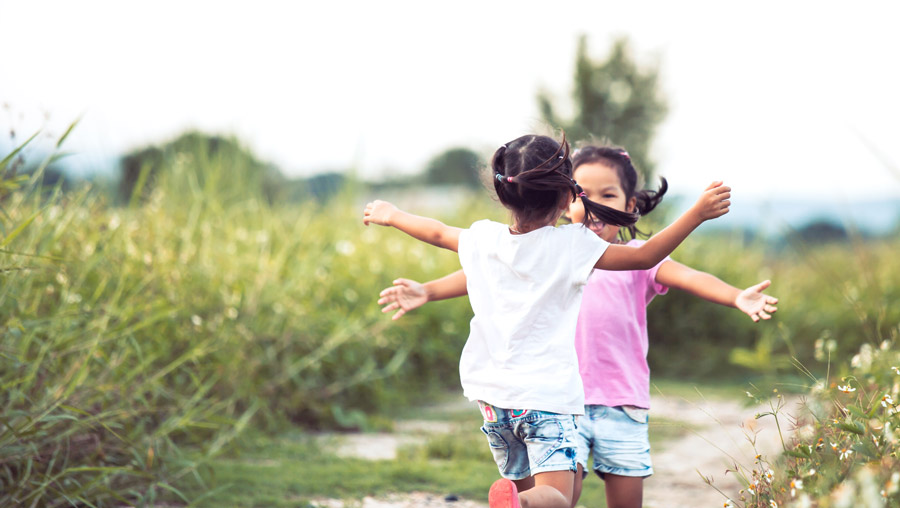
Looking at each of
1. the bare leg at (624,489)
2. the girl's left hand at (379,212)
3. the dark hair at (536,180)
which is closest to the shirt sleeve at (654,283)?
the dark hair at (536,180)

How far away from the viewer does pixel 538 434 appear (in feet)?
7.18

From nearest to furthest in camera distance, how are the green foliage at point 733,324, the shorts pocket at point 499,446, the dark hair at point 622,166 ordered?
the shorts pocket at point 499,446
the dark hair at point 622,166
the green foliage at point 733,324

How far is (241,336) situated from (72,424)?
4.79ft

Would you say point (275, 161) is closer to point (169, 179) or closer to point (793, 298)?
point (169, 179)

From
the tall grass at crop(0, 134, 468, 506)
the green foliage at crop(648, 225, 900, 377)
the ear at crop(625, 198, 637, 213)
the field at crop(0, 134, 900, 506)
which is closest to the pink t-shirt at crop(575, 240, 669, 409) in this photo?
the ear at crop(625, 198, 637, 213)

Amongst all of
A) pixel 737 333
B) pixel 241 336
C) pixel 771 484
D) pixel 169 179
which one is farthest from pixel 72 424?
pixel 737 333

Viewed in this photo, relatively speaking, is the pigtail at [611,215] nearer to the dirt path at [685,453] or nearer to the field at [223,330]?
the field at [223,330]

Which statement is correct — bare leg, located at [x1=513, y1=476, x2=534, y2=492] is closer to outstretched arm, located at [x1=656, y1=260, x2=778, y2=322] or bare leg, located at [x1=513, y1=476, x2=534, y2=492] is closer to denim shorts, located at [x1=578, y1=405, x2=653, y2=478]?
denim shorts, located at [x1=578, y1=405, x2=653, y2=478]

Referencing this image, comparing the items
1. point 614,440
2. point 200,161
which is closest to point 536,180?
point 614,440

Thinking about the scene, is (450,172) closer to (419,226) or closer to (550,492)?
(419,226)

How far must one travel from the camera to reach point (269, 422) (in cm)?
443

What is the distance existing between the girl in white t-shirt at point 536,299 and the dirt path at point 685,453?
583mm

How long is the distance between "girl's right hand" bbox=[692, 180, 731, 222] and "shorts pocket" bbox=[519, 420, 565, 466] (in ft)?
2.18

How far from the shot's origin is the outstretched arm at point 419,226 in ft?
8.23
